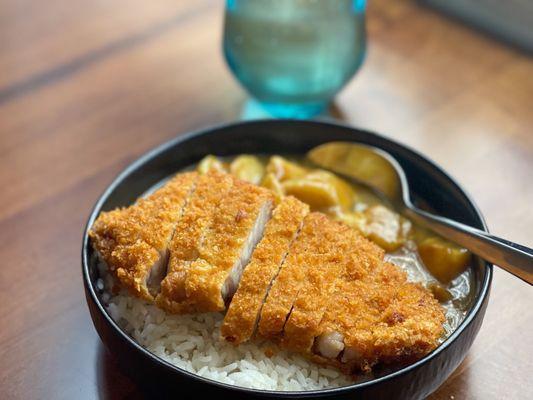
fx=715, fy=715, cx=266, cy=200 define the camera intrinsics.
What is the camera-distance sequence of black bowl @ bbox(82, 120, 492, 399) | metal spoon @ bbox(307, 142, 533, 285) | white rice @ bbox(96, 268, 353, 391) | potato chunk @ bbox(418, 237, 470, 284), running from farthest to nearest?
potato chunk @ bbox(418, 237, 470, 284), metal spoon @ bbox(307, 142, 533, 285), white rice @ bbox(96, 268, 353, 391), black bowl @ bbox(82, 120, 492, 399)

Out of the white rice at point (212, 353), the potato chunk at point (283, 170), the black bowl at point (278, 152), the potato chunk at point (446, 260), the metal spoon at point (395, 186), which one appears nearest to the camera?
the black bowl at point (278, 152)

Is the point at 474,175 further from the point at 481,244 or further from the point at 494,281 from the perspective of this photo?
the point at 481,244

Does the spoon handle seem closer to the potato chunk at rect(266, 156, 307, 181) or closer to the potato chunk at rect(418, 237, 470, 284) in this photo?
the potato chunk at rect(418, 237, 470, 284)

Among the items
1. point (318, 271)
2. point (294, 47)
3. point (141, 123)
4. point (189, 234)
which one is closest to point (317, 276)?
point (318, 271)

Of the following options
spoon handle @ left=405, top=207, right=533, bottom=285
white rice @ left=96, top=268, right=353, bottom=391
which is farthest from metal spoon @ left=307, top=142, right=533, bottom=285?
white rice @ left=96, top=268, right=353, bottom=391

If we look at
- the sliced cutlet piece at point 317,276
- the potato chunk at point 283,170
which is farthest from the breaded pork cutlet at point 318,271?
the potato chunk at point 283,170

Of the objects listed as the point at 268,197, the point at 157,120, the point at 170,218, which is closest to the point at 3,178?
the point at 157,120

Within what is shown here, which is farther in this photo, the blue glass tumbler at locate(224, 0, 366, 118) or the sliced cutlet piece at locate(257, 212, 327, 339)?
the blue glass tumbler at locate(224, 0, 366, 118)

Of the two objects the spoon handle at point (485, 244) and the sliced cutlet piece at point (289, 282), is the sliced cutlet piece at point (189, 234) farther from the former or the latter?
the spoon handle at point (485, 244)

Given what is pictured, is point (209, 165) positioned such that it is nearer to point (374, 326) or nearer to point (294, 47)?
point (294, 47)
